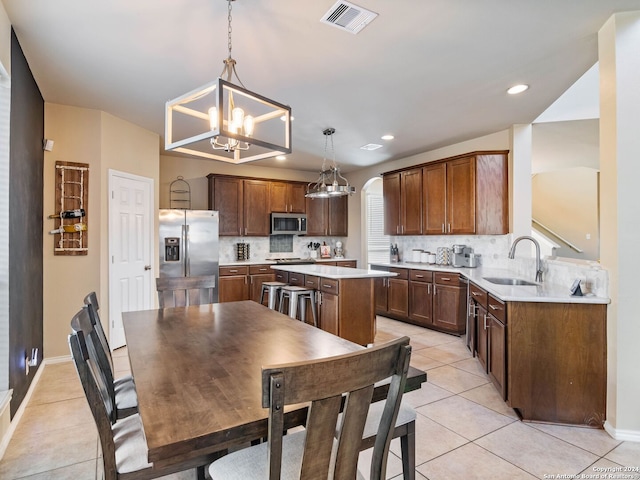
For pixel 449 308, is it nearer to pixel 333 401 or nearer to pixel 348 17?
pixel 348 17

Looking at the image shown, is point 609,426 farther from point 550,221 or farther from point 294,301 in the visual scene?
point 550,221

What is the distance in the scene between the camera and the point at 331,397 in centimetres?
88

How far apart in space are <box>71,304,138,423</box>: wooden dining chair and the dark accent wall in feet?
3.42

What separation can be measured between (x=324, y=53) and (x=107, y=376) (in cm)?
251

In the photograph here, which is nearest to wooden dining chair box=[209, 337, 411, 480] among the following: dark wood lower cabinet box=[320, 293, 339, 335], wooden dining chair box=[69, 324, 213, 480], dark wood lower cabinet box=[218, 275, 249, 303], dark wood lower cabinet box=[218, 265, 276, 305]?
wooden dining chair box=[69, 324, 213, 480]

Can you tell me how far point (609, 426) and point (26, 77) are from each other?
4947 mm

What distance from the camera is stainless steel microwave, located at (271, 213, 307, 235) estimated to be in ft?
21.4

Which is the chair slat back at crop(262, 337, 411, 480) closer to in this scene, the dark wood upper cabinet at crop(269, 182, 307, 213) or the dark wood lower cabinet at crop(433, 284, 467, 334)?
the dark wood lower cabinet at crop(433, 284, 467, 334)

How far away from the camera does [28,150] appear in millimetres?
2943

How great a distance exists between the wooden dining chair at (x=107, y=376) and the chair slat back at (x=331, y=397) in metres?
1.02

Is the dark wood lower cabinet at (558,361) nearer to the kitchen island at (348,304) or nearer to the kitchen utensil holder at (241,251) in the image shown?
the kitchen island at (348,304)

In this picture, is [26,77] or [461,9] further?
[26,77]

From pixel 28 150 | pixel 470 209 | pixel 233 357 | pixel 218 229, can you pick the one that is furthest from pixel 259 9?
pixel 218 229

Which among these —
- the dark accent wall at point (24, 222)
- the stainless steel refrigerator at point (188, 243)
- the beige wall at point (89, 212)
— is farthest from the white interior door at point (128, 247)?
the dark accent wall at point (24, 222)
